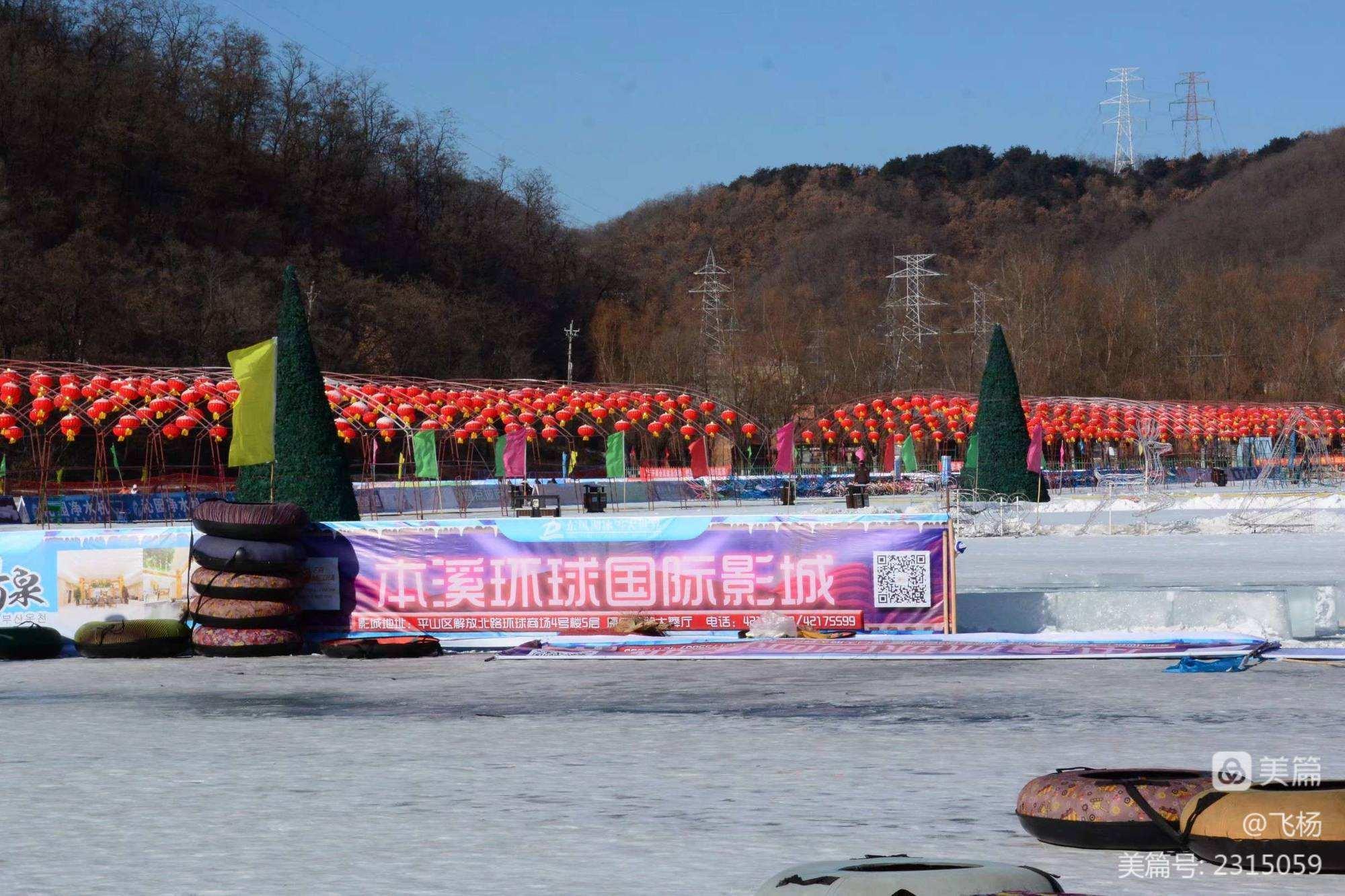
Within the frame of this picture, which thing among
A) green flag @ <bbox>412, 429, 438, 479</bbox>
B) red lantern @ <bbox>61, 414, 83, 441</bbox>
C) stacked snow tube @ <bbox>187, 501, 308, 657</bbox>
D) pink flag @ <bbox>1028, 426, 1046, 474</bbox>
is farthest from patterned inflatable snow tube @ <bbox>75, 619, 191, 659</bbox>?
pink flag @ <bbox>1028, 426, 1046, 474</bbox>

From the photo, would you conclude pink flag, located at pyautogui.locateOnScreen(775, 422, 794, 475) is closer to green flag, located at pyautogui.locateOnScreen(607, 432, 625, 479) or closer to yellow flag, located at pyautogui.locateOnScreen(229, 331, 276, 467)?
green flag, located at pyautogui.locateOnScreen(607, 432, 625, 479)

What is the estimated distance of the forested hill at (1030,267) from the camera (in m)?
105

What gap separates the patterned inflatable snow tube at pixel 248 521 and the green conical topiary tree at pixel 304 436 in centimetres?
596

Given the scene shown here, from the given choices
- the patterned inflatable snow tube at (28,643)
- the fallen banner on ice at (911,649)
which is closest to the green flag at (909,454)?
the fallen banner on ice at (911,649)

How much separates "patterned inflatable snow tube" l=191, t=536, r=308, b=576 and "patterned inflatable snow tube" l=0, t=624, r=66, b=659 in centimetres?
184

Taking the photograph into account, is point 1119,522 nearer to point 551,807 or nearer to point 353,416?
point 353,416

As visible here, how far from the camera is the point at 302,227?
104188 millimetres

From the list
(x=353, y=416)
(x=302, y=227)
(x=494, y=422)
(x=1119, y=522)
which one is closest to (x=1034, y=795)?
(x=1119, y=522)

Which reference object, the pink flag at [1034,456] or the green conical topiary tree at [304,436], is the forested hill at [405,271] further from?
the green conical topiary tree at [304,436]

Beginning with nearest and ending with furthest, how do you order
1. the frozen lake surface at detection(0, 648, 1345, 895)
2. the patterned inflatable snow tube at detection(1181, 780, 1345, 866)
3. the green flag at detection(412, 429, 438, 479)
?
the patterned inflatable snow tube at detection(1181, 780, 1345, 866)
the frozen lake surface at detection(0, 648, 1345, 895)
the green flag at detection(412, 429, 438, 479)

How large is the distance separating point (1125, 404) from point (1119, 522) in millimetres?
38936

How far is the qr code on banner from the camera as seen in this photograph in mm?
17609

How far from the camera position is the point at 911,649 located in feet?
53.6

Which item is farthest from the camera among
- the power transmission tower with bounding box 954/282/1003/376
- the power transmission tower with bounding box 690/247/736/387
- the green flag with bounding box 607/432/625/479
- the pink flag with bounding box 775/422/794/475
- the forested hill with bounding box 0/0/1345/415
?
the power transmission tower with bounding box 954/282/1003/376
